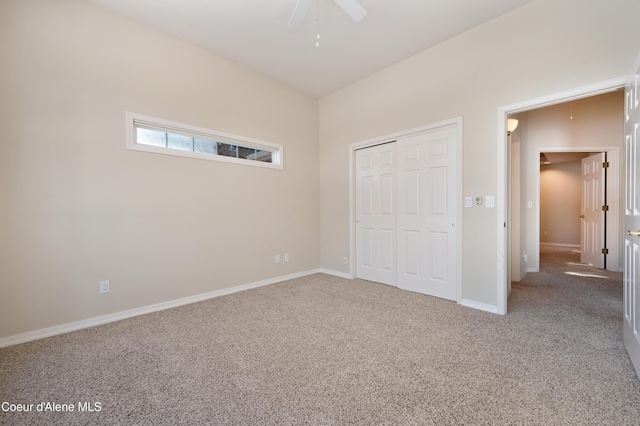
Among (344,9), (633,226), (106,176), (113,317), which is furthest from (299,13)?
(113,317)

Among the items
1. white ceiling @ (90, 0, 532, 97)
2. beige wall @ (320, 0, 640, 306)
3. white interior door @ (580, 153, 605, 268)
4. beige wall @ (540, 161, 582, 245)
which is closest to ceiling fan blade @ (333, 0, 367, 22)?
white ceiling @ (90, 0, 532, 97)

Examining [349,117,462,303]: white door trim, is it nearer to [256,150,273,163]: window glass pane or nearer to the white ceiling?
the white ceiling

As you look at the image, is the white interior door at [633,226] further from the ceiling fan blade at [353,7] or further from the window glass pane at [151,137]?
the window glass pane at [151,137]

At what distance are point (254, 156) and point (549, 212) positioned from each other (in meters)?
8.94

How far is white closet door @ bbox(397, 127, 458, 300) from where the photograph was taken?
10.4ft

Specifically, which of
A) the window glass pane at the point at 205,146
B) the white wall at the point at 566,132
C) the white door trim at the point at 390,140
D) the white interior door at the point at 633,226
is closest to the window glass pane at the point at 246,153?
the window glass pane at the point at 205,146

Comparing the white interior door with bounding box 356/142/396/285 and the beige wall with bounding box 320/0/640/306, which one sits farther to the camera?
the white interior door with bounding box 356/142/396/285

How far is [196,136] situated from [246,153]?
2.35 feet

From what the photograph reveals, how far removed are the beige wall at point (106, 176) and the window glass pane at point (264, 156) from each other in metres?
0.25

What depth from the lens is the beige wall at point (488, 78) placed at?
221 cm

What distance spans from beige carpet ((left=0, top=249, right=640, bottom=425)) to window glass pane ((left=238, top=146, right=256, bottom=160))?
6.89ft

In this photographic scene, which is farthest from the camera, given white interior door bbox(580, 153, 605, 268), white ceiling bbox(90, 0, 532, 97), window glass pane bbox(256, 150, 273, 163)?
white interior door bbox(580, 153, 605, 268)

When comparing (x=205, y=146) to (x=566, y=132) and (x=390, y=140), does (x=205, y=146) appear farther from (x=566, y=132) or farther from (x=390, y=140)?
(x=566, y=132)

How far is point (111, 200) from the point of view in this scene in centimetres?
264
